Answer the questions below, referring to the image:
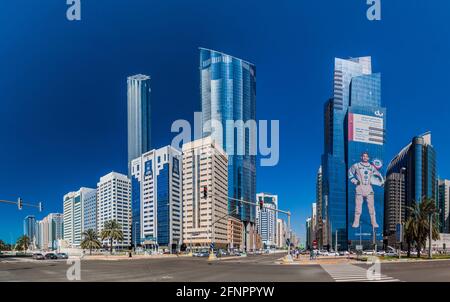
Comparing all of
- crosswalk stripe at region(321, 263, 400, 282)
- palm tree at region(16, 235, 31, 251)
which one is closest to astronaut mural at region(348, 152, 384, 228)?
palm tree at region(16, 235, 31, 251)

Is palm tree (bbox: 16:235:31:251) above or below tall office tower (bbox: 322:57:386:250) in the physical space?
below

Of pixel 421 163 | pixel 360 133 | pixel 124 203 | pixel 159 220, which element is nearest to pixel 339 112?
pixel 360 133

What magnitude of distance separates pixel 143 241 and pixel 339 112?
12595 cm

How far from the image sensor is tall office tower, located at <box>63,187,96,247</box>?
167m

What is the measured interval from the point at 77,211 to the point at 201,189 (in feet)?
241

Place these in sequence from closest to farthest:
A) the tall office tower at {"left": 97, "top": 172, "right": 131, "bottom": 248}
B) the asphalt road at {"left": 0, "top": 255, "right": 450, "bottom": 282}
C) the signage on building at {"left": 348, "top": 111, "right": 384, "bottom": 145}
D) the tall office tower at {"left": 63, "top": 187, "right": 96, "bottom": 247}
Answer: the asphalt road at {"left": 0, "top": 255, "right": 450, "bottom": 282} < the tall office tower at {"left": 63, "top": 187, "right": 96, "bottom": 247} < the tall office tower at {"left": 97, "top": 172, "right": 131, "bottom": 248} < the signage on building at {"left": 348, "top": 111, "right": 384, "bottom": 145}

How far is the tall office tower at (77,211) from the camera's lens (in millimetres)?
167125

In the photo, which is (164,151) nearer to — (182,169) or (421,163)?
(182,169)

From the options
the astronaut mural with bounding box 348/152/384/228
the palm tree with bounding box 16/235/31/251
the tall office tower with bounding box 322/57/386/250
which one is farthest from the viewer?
the tall office tower with bounding box 322/57/386/250

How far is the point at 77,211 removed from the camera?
184500mm

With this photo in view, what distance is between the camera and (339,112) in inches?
7756

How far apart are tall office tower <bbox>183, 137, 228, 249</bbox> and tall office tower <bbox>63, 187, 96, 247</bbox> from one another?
154 feet

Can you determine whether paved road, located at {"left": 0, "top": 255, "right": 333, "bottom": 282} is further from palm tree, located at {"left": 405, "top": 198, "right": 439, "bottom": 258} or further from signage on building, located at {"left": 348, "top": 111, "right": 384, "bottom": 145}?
signage on building, located at {"left": 348, "top": 111, "right": 384, "bottom": 145}

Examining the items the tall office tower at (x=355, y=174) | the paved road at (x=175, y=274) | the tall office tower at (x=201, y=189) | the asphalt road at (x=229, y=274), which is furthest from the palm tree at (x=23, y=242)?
the tall office tower at (x=355, y=174)
